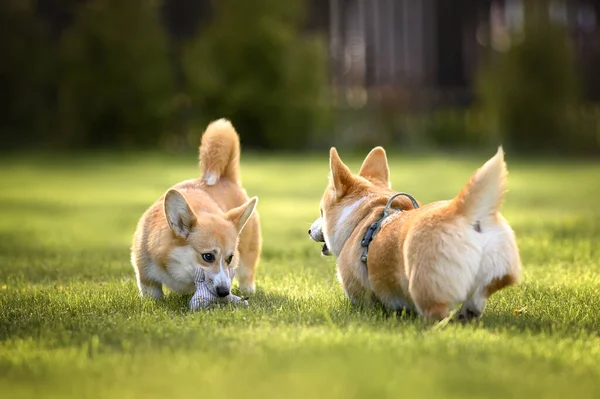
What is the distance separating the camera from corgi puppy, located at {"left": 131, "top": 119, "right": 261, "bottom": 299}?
165 inches

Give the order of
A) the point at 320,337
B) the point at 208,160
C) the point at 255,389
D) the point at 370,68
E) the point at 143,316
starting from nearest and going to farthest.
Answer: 1. the point at 255,389
2. the point at 320,337
3. the point at 143,316
4. the point at 208,160
5. the point at 370,68

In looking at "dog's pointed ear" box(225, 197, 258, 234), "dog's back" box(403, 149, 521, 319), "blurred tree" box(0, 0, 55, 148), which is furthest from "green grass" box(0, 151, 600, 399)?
"blurred tree" box(0, 0, 55, 148)

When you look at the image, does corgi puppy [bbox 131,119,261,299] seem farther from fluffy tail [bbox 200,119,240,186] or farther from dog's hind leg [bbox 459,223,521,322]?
dog's hind leg [bbox 459,223,521,322]

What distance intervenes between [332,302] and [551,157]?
17.8 m

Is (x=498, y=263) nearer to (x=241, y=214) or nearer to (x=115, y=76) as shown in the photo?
(x=241, y=214)

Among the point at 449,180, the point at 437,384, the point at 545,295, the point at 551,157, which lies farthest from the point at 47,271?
the point at 551,157

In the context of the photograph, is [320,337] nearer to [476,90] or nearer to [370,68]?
[476,90]

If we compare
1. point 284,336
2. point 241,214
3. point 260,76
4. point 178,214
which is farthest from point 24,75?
point 284,336

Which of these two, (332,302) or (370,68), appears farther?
(370,68)

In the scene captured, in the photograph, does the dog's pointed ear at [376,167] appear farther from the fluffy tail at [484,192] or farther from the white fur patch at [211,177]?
the fluffy tail at [484,192]

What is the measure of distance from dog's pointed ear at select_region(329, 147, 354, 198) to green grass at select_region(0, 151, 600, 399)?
0.57m

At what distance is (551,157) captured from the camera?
20953mm

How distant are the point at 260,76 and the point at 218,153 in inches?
752

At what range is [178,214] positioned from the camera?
421 centimetres
